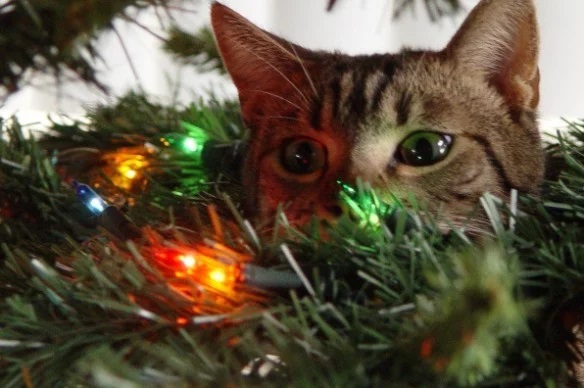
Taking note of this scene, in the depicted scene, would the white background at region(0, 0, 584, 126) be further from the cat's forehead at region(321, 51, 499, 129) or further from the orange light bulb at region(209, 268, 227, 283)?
the orange light bulb at region(209, 268, 227, 283)

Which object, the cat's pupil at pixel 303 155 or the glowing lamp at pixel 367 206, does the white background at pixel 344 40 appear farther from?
the glowing lamp at pixel 367 206

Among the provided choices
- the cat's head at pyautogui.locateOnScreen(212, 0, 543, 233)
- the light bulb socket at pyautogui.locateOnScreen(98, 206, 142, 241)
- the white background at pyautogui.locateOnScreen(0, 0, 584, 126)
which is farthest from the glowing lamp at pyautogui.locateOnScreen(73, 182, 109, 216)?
the white background at pyautogui.locateOnScreen(0, 0, 584, 126)

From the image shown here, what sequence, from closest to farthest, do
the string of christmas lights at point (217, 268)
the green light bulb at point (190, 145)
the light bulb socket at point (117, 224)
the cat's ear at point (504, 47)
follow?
the string of christmas lights at point (217, 268) < the light bulb socket at point (117, 224) < the cat's ear at point (504, 47) < the green light bulb at point (190, 145)

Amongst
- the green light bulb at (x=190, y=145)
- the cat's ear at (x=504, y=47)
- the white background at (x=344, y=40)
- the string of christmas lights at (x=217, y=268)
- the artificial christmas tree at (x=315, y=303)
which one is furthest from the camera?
the white background at (x=344, y=40)

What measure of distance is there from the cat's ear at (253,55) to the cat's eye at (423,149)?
17 centimetres

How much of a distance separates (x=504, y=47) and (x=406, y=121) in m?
0.15

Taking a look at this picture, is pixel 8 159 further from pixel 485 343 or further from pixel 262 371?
pixel 485 343

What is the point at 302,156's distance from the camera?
0.71 m

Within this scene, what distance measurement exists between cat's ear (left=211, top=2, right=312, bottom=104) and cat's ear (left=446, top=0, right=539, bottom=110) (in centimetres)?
18

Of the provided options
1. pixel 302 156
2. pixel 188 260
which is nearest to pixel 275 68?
pixel 302 156

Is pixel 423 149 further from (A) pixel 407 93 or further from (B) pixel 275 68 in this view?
(B) pixel 275 68

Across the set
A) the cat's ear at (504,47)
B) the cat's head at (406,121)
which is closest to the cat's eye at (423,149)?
the cat's head at (406,121)

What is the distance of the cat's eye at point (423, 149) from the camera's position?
649mm

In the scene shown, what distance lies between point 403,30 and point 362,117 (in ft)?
3.35
